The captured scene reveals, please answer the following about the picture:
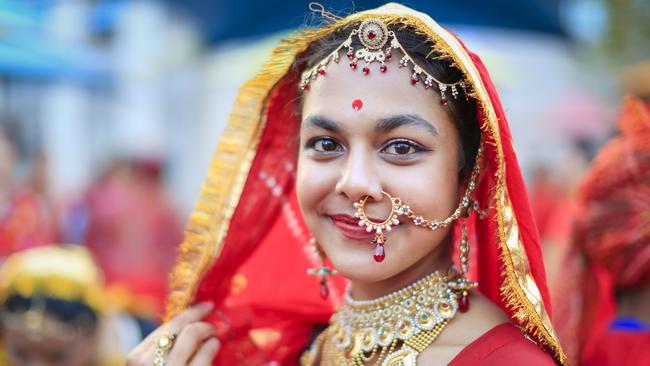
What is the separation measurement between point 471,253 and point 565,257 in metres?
0.87

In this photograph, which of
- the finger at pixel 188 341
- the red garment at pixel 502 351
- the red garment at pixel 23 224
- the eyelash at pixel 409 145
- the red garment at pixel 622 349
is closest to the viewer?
the red garment at pixel 502 351

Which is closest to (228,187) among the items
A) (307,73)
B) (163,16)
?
(307,73)

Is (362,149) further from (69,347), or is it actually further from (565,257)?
(69,347)

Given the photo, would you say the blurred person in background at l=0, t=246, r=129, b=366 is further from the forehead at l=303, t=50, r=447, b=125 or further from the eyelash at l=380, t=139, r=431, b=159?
the eyelash at l=380, t=139, r=431, b=159

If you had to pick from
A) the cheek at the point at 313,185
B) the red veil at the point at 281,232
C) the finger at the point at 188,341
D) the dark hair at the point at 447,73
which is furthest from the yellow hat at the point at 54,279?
the dark hair at the point at 447,73

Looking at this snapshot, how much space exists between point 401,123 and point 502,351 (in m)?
0.55

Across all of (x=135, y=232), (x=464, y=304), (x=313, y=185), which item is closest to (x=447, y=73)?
(x=313, y=185)

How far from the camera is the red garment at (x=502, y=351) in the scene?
67.8 inches

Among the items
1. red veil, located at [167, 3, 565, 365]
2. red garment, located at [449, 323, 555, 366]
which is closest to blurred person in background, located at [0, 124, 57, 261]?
red veil, located at [167, 3, 565, 365]

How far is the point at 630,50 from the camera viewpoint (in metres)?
8.87

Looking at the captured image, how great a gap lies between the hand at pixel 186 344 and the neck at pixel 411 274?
0.45m

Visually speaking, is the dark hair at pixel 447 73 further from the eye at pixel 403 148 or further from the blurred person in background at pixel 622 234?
the blurred person in background at pixel 622 234

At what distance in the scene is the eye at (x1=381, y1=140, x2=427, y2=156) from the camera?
5.99 feet

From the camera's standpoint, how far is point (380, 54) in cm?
187
